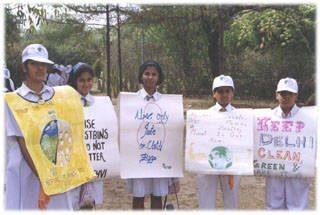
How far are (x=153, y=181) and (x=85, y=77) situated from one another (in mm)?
1296

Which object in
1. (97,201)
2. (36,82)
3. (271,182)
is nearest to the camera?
(36,82)

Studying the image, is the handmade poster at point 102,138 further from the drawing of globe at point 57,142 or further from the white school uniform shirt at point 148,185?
the drawing of globe at point 57,142

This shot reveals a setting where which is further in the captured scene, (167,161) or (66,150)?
(167,161)

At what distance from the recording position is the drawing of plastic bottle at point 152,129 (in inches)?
153

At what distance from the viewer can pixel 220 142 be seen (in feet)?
12.4

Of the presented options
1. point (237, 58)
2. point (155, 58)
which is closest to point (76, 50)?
point (155, 58)

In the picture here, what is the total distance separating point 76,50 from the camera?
2678 cm

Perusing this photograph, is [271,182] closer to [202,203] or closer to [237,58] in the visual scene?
[202,203]

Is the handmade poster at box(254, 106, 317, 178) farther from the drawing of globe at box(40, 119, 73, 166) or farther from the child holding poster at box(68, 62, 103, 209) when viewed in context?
the drawing of globe at box(40, 119, 73, 166)

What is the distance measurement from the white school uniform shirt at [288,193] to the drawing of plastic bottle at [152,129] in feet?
3.95

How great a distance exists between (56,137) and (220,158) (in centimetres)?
163

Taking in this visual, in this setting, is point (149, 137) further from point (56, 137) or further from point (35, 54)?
point (35, 54)

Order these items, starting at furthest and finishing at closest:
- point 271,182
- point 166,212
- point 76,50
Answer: point 76,50 → point 166,212 → point 271,182

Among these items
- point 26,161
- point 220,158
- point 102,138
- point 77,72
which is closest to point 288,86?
point 220,158
